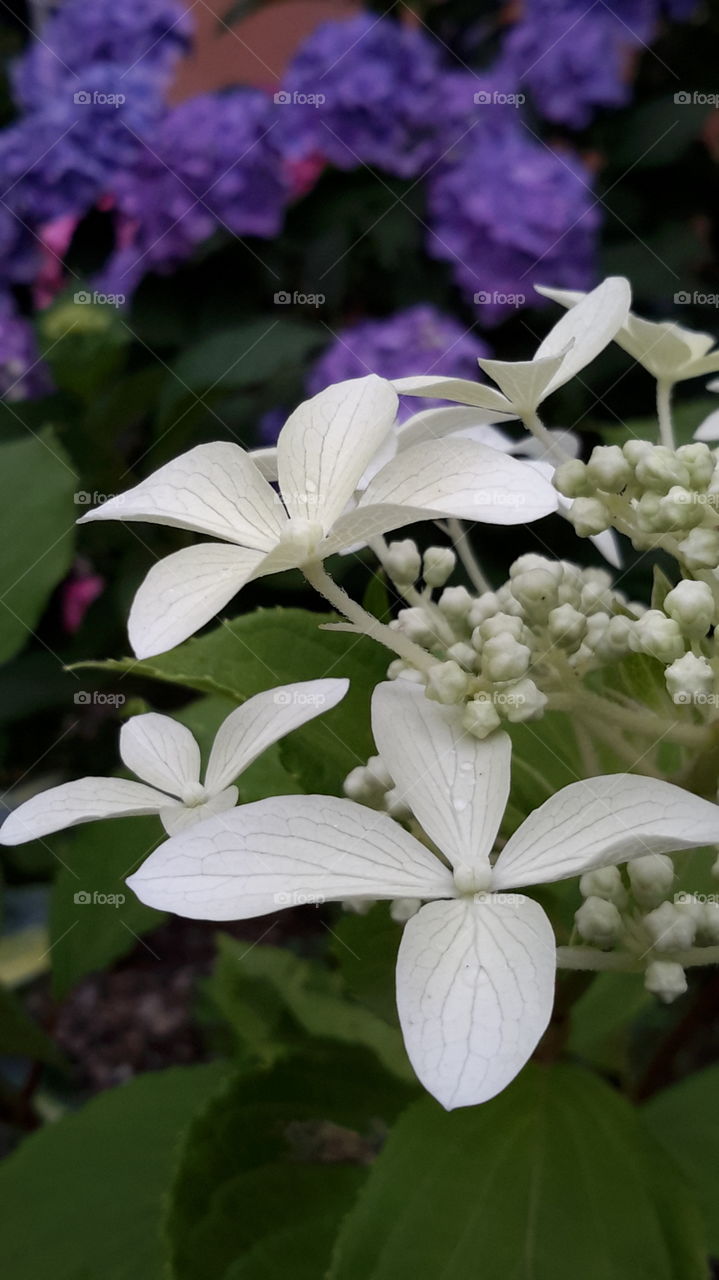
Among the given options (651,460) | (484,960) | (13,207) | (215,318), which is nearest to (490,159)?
(215,318)

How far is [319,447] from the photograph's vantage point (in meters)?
0.34

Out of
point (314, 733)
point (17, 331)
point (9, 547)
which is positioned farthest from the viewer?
point (17, 331)

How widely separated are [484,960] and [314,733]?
0.46 ft

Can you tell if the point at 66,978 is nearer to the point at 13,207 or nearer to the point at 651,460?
the point at 651,460

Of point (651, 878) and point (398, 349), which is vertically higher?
point (398, 349)

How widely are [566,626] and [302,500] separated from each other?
0.09m

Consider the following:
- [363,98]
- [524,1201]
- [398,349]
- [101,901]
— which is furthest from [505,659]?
[363,98]

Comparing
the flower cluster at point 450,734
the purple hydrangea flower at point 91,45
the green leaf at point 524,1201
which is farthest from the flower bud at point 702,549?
the purple hydrangea flower at point 91,45

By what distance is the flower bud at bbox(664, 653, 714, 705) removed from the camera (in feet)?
1.06

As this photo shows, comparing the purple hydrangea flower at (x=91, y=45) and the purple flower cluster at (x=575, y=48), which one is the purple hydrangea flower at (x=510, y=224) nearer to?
the purple flower cluster at (x=575, y=48)

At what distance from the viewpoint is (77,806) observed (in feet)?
1.11

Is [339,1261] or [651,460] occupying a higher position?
[651,460]

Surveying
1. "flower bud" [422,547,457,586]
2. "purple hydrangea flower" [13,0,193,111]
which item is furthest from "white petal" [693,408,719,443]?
"purple hydrangea flower" [13,0,193,111]

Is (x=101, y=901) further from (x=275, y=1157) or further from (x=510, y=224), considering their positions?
(x=510, y=224)
